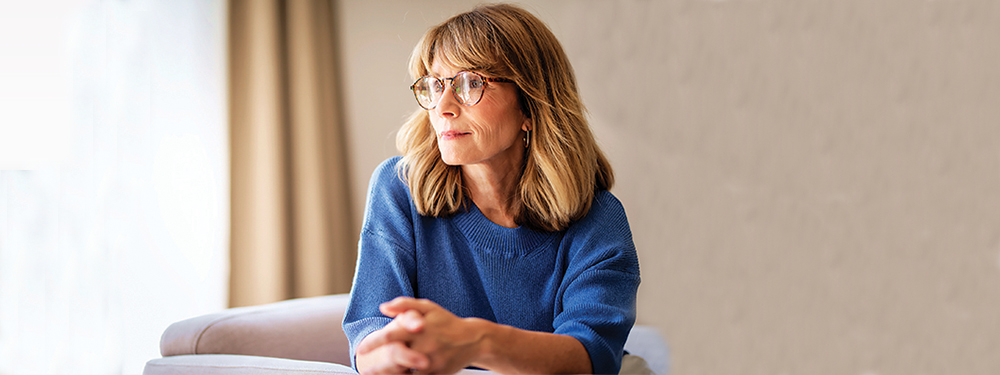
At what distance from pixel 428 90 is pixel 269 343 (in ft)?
1.87

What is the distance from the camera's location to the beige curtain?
2082 mm

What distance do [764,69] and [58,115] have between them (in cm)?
162

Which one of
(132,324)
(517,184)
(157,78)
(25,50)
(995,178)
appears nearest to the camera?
(995,178)

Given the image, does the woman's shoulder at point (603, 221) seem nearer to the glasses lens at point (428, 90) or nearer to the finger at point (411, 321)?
the glasses lens at point (428, 90)

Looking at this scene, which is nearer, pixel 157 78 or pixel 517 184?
pixel 517 184

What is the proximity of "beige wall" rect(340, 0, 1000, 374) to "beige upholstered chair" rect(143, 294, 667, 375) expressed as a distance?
327 millimetres

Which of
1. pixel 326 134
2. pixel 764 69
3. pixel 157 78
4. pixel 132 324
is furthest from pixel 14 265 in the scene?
pixel 764 69

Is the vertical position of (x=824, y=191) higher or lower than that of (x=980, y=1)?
lower

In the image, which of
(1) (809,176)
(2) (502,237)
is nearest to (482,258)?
(2) (502,237)

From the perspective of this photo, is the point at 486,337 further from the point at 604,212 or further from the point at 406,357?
the point at 604,212

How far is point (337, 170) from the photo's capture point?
2354 millimetres

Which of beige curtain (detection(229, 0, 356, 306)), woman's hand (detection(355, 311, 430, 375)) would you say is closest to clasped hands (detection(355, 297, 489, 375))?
woman's hand (detection(355, 311, 430, 375))

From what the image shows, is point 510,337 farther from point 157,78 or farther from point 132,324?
point 157,78

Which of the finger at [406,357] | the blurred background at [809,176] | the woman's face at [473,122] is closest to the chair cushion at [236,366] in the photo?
the finger at [406,357]
